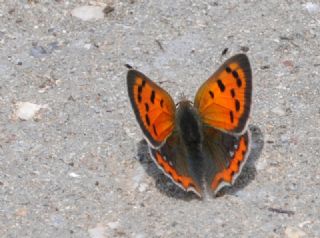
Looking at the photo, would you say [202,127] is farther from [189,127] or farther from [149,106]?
[149,106]

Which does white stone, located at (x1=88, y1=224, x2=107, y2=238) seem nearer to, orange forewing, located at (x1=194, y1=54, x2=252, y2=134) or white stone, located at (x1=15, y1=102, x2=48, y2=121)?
orange forewing, located at (x1=194, y1=54, x2=252, y2=134)

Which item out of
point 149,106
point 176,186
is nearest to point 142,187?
point 176,186

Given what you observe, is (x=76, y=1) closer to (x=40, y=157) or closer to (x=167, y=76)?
(x=167, y=76)

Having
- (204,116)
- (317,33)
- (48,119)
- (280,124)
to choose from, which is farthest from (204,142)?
(317,33)

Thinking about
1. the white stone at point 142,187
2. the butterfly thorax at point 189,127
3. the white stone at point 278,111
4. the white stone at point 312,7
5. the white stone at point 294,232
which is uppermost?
the butterfly thorax at point 189,127

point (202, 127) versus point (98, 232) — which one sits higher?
point (202, 127)

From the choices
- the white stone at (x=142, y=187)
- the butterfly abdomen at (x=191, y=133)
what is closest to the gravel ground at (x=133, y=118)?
the white stone at (x=142, y=187)

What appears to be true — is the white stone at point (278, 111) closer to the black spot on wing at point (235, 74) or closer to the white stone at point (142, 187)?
the black spot on wing at point (235, 74)
